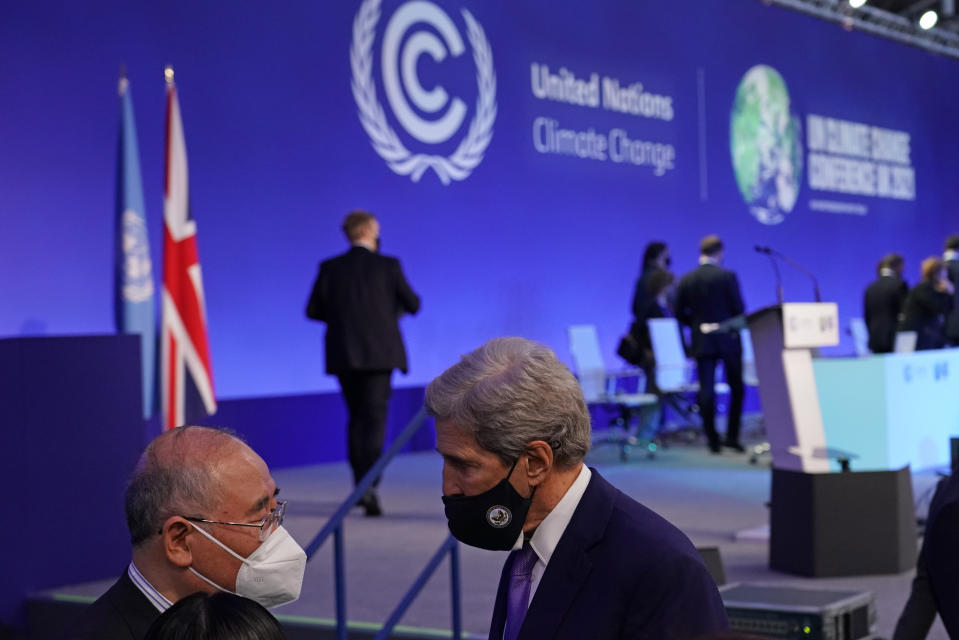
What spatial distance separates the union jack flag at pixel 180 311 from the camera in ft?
20.1

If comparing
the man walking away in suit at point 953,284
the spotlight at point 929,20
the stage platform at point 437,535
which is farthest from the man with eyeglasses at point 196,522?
the spotlight at point 929,20

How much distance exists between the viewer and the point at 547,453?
5.69 feet

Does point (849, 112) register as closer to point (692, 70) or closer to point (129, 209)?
point (692, 70)

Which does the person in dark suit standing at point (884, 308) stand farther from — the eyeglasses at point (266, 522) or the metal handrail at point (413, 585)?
the eyeglasses at point (266, 522)

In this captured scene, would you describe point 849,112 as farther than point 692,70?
Yes

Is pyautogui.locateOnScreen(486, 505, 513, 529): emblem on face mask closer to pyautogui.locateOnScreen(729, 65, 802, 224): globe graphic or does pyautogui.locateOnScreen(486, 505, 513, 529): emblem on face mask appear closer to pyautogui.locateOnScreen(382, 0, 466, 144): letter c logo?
pyautogui.locateOnScreen(382, 0, 466, 144): letter c logo

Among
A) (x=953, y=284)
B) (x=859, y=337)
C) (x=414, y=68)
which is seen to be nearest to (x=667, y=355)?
(x=953, y=284)

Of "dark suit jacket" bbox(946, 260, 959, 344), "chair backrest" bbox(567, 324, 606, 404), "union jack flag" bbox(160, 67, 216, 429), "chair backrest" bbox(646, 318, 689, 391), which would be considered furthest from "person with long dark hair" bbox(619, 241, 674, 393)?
"union jack flag" bbox(160, 67, 216, 429)

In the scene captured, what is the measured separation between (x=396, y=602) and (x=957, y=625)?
2.56 metres

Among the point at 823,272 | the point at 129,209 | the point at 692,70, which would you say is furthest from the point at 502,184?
the point at 823,272

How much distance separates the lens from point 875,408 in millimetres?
7398

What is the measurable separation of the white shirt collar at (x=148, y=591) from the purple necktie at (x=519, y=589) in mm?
493

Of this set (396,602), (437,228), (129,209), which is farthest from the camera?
(437,228)

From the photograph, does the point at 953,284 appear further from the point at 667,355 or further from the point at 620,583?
the point at 620,583
